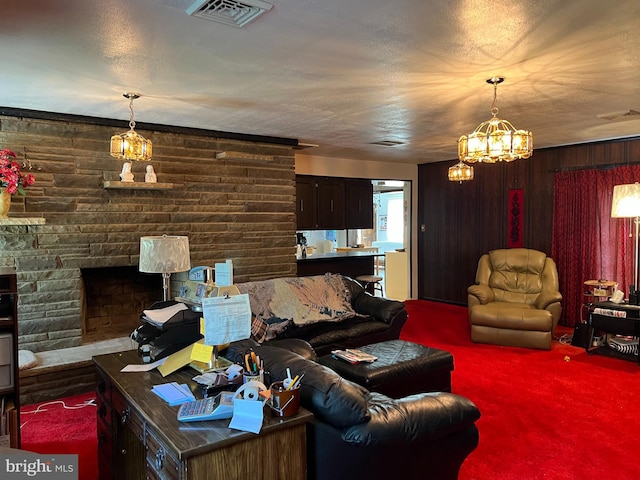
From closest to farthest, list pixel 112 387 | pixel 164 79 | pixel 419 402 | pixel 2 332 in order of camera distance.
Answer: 1. pixel 419 402
2. pixel 112 387
3. pixel 2 332
4. pixel 164 79

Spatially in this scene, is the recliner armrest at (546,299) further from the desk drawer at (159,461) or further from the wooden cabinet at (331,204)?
the desk drawer at (159,461)

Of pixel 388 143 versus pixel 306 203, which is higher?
pixel 388 143

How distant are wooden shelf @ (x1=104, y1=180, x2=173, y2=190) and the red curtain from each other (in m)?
4.95

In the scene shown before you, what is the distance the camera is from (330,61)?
2.74m

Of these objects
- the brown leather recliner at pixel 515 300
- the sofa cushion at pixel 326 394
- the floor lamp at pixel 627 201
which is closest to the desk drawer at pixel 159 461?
the sofa cushion at pixel 326 394

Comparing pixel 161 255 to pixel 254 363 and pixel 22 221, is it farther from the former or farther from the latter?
pixel 254 363

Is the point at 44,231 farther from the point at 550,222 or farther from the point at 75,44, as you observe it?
the point at 550,222

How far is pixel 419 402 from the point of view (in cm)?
186

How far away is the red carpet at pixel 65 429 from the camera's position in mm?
2846

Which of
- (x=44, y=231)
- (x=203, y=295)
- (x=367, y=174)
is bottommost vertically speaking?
(x=203, y=295)

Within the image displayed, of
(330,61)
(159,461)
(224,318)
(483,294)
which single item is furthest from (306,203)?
(159,461)

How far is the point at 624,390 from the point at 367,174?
4.66 meters

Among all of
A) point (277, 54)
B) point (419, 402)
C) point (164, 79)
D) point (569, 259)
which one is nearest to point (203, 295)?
point (419, 402)

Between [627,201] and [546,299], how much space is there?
131cm
